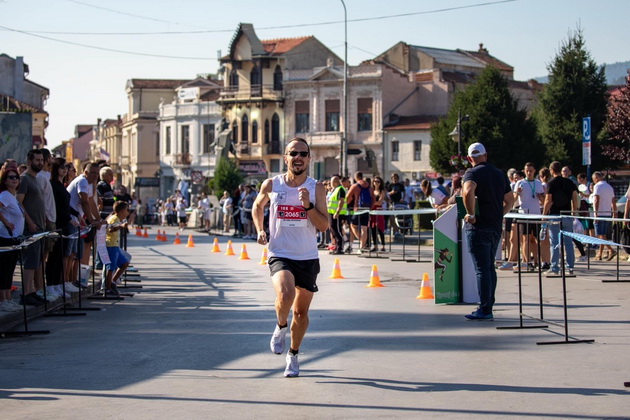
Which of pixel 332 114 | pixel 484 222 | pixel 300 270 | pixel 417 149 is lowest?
pixel 300 270

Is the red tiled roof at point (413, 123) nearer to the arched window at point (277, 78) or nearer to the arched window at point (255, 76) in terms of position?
the arched window at point (277, 78)

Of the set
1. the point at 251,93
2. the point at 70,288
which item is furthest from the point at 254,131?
the point at 70,288

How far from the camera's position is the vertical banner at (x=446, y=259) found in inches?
527

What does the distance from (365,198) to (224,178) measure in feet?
108

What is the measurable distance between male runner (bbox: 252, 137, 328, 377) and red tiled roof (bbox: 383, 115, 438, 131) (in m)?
60.0

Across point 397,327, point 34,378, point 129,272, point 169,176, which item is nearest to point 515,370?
point 397,327

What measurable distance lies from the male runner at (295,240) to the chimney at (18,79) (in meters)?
60.7

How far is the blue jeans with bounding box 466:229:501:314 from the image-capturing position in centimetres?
1174

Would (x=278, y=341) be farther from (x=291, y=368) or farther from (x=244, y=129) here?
(x=244, y=129)

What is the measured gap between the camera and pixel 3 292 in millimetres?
12164

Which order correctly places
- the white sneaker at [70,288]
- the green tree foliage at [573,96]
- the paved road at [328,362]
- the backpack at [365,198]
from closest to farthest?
the paved road at [328,362] < the white sneaker at [70,288] < the backpack at [365,198] < the green tree foliage at [573,96]

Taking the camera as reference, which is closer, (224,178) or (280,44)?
→ (224,178)

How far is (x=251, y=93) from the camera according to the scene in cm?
7844

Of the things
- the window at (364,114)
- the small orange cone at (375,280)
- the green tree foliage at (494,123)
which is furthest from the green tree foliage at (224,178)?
the small orange cone at (375,280)
